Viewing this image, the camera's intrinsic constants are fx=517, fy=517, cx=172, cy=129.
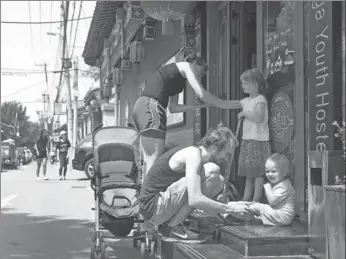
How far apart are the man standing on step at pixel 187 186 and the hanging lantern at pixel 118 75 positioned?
1344 centimetres

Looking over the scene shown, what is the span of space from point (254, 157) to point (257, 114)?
46cm

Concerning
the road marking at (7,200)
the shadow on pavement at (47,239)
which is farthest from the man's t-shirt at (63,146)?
the shadow on pavement at (47,239)

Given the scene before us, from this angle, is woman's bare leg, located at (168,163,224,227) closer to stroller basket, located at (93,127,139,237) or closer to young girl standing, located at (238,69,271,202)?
stroller basket, located at (93,127,139,237)

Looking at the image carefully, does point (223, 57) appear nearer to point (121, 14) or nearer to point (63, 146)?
point (121, 14)

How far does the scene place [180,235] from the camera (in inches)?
175

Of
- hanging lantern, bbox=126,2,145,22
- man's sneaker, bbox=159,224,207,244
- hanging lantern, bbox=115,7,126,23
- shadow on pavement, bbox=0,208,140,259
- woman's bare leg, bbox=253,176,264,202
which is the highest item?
hanging lantern, bbox=115,7,126,23

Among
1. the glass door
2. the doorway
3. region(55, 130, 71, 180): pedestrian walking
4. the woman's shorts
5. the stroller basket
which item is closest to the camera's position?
the woman's shorts

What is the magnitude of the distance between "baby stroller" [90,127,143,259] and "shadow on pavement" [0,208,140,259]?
0.50 meters

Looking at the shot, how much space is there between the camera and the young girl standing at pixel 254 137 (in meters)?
5.39

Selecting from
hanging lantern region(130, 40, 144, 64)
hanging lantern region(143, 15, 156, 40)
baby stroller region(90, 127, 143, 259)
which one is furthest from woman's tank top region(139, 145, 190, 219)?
hanging lantern region(130, 40, 144, 64)

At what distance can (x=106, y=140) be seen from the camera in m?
5.84

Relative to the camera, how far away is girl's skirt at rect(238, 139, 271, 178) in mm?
5395

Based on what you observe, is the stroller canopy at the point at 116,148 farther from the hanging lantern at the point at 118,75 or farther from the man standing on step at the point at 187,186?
the hanging lantern at the point at 118,75

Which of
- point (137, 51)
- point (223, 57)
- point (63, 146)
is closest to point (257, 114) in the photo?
point (223, 57)
